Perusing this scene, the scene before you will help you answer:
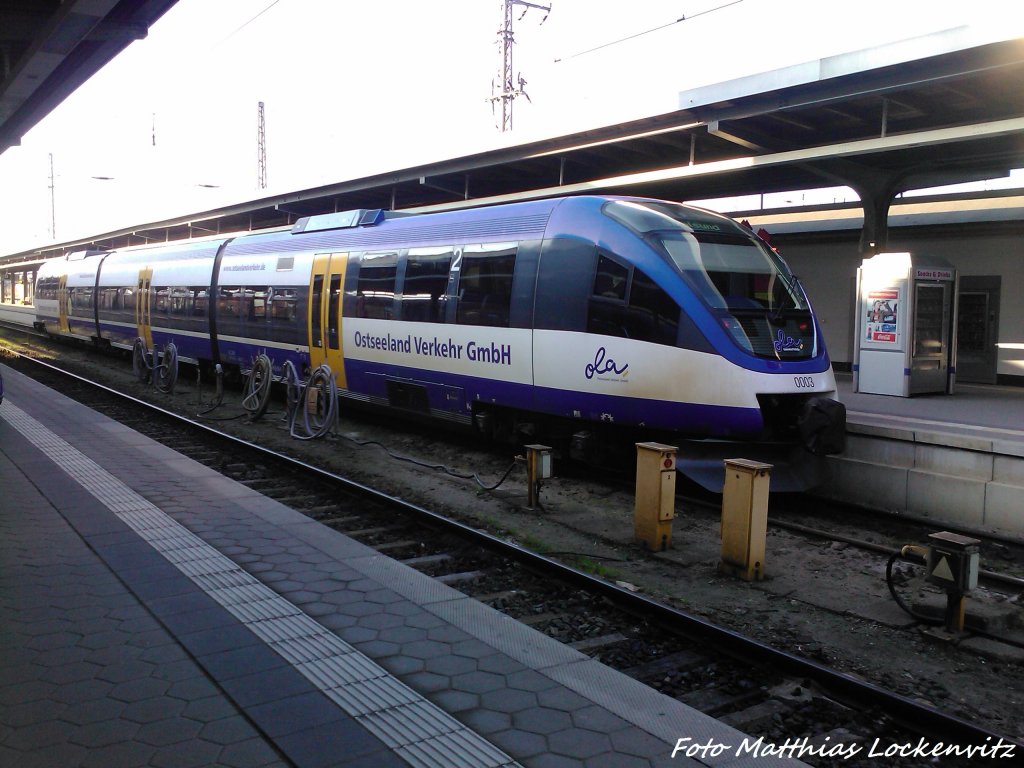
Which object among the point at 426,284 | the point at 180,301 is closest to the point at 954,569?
the point at 426,284

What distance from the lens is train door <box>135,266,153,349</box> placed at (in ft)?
67.1

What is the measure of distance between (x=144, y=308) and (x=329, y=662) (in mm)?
18919

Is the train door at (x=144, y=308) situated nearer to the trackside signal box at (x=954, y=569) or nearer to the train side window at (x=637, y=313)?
the train side window at (x=637, y=313)

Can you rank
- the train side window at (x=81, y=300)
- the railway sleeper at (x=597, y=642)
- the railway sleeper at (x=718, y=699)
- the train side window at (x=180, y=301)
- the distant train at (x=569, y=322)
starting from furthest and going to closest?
the train side window at (x=81, y=300) < the train side window at (x=180, y=301) < the distant train at (x=569, y=322) < the railway sleeper at (x=597, y=642) < the railway sleeper at (x=718, y=699)

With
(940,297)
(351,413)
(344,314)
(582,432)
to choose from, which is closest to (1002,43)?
(940,297)

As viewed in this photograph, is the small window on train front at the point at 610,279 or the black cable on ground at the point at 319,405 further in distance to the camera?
the black cable on ground at the point at 319,405

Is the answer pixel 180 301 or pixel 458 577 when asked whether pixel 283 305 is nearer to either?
pixel 180 301

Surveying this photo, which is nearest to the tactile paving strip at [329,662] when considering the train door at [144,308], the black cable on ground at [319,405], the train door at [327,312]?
the black cable on ground at [319,405]

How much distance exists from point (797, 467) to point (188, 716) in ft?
20.3

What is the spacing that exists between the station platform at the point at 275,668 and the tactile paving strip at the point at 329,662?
0.5 inches

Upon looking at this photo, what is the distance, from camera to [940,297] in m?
11.8

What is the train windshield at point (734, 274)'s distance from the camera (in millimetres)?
7812

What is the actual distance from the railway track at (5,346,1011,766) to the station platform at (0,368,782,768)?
1.26 feet

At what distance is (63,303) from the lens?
28.5m
